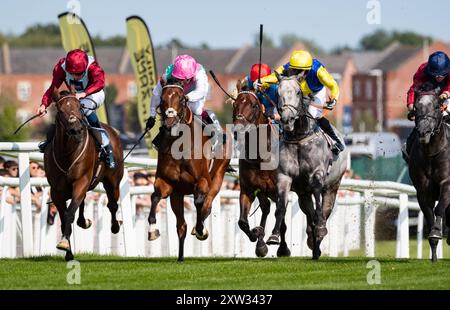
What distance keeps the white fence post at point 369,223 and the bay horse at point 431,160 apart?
11.7ft

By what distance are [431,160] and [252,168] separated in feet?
5.97

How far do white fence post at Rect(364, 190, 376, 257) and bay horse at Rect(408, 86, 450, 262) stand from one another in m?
3.55

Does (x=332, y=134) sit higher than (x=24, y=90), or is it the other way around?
(x=332, y=134)

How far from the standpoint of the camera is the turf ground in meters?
10.7

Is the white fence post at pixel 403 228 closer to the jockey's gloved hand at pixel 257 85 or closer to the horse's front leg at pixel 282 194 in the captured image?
the jockey's gloved hand at pixel 257 85

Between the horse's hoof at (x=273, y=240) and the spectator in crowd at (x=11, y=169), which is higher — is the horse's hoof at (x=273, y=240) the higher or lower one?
the lower one

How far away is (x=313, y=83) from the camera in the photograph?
14.0 metres

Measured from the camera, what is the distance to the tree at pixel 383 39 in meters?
149

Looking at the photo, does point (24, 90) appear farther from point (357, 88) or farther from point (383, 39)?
Answer: point (383, 39)

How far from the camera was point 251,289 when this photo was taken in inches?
409

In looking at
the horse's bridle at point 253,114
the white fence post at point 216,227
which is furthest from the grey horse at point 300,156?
the white fence post at point 216,227

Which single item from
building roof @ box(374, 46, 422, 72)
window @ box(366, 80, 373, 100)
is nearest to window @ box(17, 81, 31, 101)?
window @ box(366, 80, 373, 100)

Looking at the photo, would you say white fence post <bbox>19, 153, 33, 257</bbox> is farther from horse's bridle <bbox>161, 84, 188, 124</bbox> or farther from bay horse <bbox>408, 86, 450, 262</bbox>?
bay horse <bbox>408, 86, 450, 262</bbox>

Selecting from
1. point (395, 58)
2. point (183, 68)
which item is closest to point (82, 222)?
point (183, 68)
